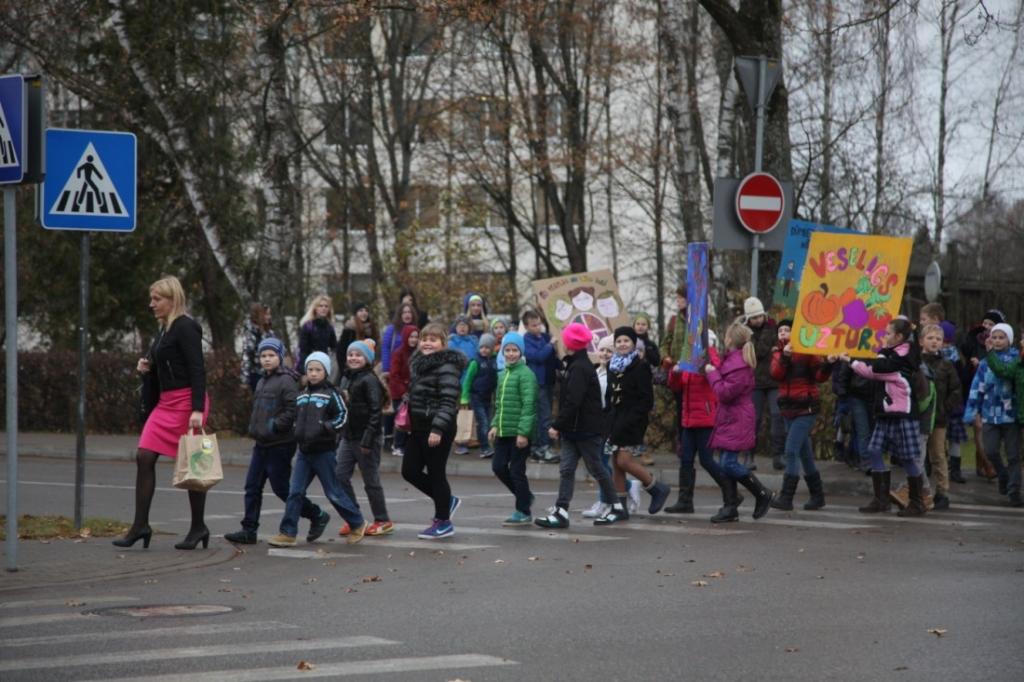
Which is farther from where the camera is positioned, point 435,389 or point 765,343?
point 765,343

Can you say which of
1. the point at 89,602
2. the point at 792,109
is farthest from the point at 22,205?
the point at 89,602

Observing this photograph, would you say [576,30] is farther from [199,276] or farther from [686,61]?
[199,276]

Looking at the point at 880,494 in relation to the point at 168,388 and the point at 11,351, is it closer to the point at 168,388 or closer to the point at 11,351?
the point at 168,388

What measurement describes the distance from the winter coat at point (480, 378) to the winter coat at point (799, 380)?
5.84 metres

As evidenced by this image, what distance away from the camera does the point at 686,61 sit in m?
31.1

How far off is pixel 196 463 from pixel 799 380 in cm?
612

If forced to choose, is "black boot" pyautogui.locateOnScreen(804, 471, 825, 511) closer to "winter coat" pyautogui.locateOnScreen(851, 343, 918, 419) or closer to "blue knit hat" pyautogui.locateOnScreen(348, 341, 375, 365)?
"winter coat" pyautogui.locateOnScreen(851, 343, 918, 419)

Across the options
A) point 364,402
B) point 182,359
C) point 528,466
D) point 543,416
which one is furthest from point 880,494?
point 182,359

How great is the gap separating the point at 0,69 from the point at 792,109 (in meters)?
17.2

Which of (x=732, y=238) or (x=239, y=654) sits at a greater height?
Result: (x=732, y=238)

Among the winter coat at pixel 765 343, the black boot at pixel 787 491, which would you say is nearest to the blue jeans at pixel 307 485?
the black boot at pixel 787 491

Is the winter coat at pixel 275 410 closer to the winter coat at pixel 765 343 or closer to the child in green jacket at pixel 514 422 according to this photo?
the child in green jacket at pixel 514 422

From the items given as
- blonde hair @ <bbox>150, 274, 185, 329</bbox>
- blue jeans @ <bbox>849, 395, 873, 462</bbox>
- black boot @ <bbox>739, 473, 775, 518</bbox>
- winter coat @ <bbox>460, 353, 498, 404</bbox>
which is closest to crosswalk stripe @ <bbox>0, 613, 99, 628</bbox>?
blonde hair @ <bbox>150, 274, 185, 329</bbox>

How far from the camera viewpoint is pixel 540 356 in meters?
20.0
